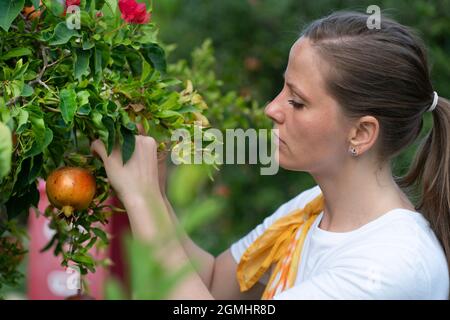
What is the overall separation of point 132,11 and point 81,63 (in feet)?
0.49

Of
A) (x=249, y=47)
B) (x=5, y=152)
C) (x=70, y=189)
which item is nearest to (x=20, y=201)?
(x=70, y=189)

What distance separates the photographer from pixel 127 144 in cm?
138

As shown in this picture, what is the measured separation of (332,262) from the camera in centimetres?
148

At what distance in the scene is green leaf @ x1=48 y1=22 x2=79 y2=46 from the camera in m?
1.35

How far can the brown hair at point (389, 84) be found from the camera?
1520 mm

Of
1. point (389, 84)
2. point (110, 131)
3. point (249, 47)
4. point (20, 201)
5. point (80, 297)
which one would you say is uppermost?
point (249, 47)

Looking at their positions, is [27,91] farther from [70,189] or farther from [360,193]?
[360,193]

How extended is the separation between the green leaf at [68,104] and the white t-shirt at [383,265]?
0.48 metres

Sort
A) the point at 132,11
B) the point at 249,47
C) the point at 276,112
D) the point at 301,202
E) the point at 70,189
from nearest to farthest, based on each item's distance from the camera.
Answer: the point at 70,189 → the point at 132,11 → the point at 276,112 → the point at 301,202 → the point at 249,47

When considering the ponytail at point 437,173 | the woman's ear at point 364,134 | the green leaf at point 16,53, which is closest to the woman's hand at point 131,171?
the green leaf at point 16,53

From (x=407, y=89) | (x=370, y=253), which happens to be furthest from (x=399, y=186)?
(x=370, y=253)
